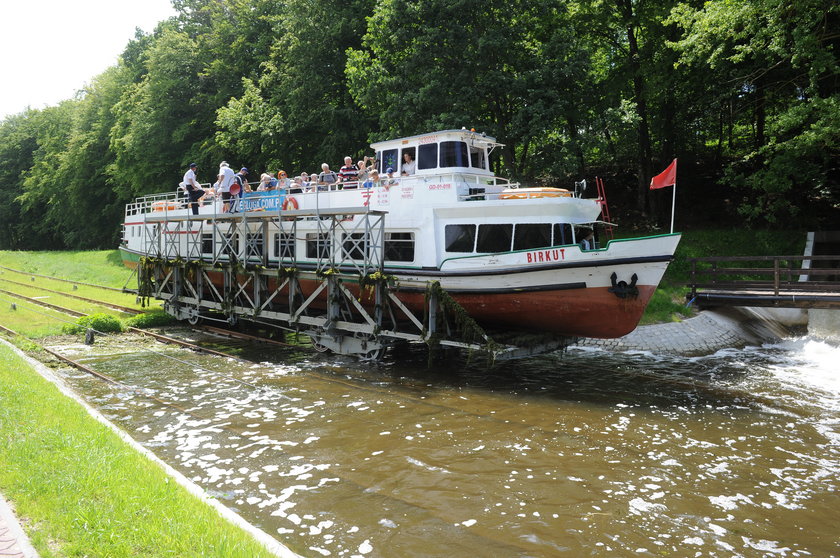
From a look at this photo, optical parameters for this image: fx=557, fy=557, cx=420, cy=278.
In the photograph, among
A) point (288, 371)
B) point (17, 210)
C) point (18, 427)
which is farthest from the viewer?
point (17, 210)

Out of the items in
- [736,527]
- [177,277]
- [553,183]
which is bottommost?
[736,527]

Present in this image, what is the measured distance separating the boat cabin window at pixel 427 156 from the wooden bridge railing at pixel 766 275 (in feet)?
33.9

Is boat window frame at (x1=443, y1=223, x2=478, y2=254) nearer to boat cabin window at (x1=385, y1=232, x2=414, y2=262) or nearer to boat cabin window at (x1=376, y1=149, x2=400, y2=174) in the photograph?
boat cabin window at (x1=385, y1=232, x2=414, y2=262)

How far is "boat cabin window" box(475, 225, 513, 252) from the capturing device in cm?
1413

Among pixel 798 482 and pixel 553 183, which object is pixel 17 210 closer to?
pixel 553 183

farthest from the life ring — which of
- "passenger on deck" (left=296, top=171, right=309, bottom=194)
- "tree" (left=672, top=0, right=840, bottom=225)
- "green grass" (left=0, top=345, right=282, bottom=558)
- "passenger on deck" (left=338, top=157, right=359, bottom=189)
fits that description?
"tree" (left=672, top=0, right=840, bottom=225)

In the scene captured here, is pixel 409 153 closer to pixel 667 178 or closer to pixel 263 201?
pixel 263 201

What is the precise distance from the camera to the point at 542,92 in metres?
21.9

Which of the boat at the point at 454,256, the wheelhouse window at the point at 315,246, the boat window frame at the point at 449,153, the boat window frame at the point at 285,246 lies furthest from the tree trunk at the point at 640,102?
the boat window frame at the point at 285,246

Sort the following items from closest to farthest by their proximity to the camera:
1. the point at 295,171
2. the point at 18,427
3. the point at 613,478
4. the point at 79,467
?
the point at 79,467, the point at 18,427, the point at 613,478, the point at 295,171

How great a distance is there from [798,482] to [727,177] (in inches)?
628

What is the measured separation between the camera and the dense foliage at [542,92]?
19641 mm

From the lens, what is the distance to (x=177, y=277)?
21562 mm

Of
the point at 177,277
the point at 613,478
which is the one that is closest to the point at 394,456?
the point at 613,478
